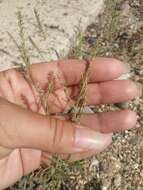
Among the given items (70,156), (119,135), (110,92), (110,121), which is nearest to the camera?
(70,156)

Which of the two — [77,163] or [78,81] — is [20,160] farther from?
[78,81]

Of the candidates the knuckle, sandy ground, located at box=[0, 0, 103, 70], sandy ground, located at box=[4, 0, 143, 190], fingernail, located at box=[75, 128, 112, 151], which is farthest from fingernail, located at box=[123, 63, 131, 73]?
the knuckle

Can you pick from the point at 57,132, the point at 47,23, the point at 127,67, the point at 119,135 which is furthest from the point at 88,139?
the point at 47,23

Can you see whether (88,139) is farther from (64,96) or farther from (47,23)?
(47,23)

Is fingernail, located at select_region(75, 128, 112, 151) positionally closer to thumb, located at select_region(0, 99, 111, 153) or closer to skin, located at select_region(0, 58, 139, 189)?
thumb, located at select_region(0, 99, 111, 153)

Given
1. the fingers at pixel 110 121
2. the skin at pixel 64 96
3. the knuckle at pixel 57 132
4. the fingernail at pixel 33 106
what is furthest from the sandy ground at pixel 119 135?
the knuckle at pixel 57 132
